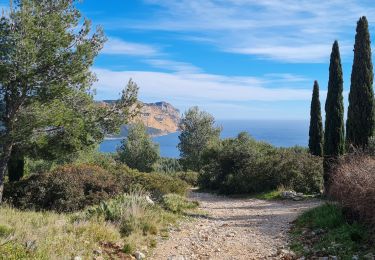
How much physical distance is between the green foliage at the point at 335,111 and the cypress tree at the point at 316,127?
7027 millimetres

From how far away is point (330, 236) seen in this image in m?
7.89

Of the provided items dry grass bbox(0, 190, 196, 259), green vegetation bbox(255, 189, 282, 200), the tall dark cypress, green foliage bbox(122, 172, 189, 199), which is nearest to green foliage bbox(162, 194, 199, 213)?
green foliage bbox(122, 172, 189, 199)

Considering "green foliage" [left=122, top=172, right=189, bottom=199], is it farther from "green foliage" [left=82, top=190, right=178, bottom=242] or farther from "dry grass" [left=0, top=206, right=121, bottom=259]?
"dry grass" [left=0, top=206, right=121, bottom=259]

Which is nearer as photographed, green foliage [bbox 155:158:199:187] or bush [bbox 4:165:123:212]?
bush [bbox 4:165:123:212]

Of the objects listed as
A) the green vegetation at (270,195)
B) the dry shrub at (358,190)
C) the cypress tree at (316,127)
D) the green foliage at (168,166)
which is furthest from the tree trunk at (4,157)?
the green foliage at (168,166)

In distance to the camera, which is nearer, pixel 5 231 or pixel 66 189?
pixel 5 231

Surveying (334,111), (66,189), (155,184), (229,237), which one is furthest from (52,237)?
(334,111)

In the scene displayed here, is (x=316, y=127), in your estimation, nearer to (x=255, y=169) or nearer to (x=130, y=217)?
(x=255, y=169)

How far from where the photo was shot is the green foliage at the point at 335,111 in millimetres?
18891

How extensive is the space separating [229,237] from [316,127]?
19036 mm

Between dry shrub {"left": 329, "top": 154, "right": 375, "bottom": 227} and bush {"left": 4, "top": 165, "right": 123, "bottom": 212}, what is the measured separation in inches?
284

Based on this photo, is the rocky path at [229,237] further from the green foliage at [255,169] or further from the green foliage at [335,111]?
the green foliage at [255,169]

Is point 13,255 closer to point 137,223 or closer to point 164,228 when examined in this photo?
point 137,223

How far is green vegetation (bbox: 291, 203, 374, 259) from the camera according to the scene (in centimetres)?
694
